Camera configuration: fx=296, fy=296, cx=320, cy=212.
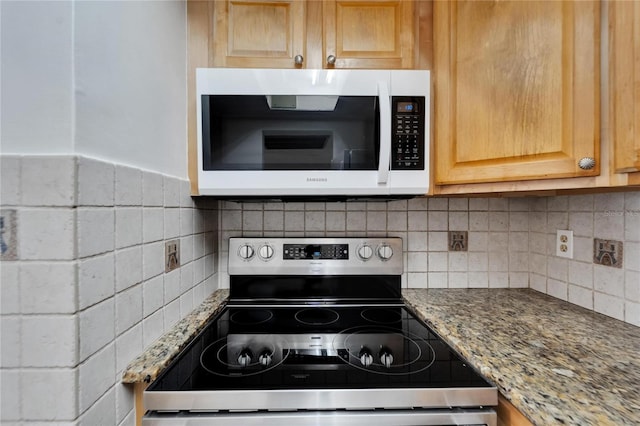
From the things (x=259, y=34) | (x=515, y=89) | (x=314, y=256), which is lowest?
(x=314, y=256)

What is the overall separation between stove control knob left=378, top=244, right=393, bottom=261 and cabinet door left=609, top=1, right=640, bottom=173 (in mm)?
771

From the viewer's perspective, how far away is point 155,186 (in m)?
0.81

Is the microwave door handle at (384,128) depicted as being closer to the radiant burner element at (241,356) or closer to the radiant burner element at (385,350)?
the radiant burner element at (385,350)

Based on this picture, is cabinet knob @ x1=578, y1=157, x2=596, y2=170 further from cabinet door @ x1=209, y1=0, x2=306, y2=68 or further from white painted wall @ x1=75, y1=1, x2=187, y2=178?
white painted wall @ x1=75, y1=1, x2=187, y2=178

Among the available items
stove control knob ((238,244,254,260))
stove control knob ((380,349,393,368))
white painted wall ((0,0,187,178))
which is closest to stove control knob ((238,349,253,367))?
stove control knob ((380,349,393,368))

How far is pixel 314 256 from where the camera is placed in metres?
1.30

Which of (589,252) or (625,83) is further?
(589,252)

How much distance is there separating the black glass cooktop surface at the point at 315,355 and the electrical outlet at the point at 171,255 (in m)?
0.23

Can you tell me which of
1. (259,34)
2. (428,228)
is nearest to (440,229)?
(428,228)

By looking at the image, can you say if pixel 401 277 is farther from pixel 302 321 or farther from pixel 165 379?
pixel 165 379

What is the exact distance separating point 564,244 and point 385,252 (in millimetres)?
699

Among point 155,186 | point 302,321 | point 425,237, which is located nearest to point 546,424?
point 302,321

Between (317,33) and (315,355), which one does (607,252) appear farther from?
(317,33)

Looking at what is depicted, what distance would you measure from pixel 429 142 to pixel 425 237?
0.49m
